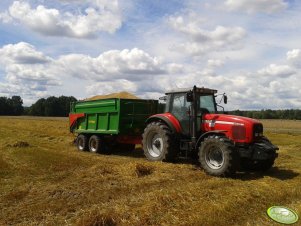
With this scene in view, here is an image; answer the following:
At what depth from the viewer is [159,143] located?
1290 centimetres

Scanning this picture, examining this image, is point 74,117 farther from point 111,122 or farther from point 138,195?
point 138,195

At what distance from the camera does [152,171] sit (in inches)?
409

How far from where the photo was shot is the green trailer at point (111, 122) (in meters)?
15.0

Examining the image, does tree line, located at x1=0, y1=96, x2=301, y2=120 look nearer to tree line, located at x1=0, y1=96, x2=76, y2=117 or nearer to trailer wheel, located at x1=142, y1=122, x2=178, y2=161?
tree line, located at x1=0, y1=96, x2=76, y2=117

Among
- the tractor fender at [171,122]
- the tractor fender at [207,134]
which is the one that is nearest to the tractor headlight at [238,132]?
the tractor fender at [207,134]

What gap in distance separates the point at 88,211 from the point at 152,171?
3813 mm

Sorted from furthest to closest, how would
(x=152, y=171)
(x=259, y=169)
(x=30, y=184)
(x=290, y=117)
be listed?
1. (x=290, y=117)
2. (x=259, y=169)
3. (x=152, y=171)
4. (x=30, y=184)

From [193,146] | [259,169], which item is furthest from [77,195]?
[259,169]

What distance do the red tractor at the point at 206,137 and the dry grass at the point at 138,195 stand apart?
0.46 m

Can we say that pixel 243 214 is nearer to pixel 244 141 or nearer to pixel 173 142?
pixel 244 141

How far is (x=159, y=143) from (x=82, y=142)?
528 centimetres

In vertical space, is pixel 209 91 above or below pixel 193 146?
above

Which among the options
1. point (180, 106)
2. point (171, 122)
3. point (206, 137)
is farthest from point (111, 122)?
point (206, 137)

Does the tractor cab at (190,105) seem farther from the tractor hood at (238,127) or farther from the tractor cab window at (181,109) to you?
the tractor hood at (238,127)
